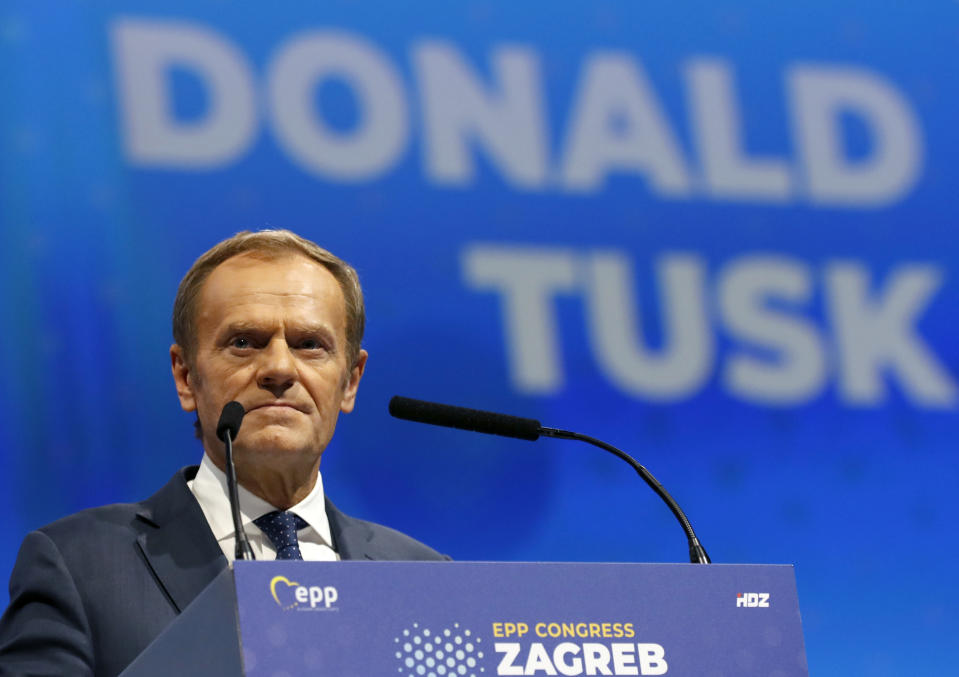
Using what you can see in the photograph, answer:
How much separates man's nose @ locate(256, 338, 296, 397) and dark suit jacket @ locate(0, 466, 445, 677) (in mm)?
248

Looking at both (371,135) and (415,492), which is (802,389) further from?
(371,135)

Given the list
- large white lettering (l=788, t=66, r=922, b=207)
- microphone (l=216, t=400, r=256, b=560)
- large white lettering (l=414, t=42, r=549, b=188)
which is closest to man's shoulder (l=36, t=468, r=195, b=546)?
microphone (l=216, t=400, r=256, b=560)

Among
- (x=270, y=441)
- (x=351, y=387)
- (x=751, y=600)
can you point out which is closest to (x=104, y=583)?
(x=270, y=441)

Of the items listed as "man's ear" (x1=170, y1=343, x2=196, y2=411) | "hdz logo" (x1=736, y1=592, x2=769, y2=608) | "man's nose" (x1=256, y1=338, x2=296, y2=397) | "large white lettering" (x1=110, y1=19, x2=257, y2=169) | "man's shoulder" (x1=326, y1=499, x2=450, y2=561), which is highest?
"large white lettering" (x1=110, y1=19, x2=257, y2=169)

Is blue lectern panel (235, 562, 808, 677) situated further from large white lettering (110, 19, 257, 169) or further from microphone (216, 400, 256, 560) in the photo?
large white lettering (110, 19, 257, 169)

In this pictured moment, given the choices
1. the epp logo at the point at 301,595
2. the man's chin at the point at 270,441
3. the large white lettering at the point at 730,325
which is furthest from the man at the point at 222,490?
the large white lettering at the point at 730,325

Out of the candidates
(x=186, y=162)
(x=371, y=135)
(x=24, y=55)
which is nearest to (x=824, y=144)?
(x=371, y=135)

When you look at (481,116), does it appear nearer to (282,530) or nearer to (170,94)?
(170,94)

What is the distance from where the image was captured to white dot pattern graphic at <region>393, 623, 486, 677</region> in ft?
4.40

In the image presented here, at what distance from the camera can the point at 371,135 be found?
3.44 metres

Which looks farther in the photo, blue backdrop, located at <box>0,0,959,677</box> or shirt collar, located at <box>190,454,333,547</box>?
blue backdrop, located at <box>0,0,959,677</box>

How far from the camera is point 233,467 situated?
Answer: 167cm

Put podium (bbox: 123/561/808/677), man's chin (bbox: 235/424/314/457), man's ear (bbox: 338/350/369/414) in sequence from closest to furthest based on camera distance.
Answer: podium (bbox: 123/561/808/677), man's chin (bbox: 235/424/314/457), man's ear (bbox: 338/350/369/414)

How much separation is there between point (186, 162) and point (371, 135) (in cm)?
52
